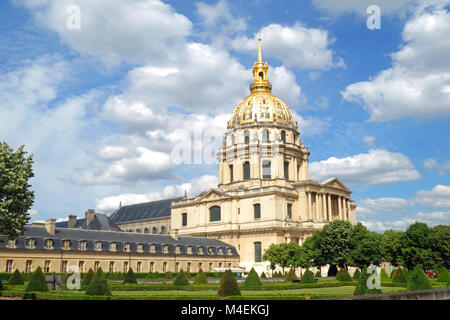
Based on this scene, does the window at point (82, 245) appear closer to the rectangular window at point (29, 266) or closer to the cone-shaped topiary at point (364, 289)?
the rectangular window at point (29, 266)

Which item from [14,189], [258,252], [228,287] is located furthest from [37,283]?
[258,252]

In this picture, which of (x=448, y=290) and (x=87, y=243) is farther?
(x=87, y=243)

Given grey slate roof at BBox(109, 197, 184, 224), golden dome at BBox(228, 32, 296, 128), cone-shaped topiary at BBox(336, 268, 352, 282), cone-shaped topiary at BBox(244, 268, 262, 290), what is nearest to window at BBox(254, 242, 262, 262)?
golden dome at BBox(228, 32, 296, 128)

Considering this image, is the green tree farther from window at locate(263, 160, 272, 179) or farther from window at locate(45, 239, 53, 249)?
window at locate(263, 160, 272, 179)

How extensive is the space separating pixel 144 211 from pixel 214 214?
28.9m

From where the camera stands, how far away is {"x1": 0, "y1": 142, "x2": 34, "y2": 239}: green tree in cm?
3338

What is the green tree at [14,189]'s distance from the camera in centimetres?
3338

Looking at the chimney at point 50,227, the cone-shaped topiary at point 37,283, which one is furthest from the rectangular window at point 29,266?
the cone-shaped topiary at point 37,283

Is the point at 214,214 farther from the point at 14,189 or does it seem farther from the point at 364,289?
the point at 364,289

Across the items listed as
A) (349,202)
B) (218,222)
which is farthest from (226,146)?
(349,202)

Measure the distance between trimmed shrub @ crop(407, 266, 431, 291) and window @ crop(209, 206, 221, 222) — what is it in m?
53.1
